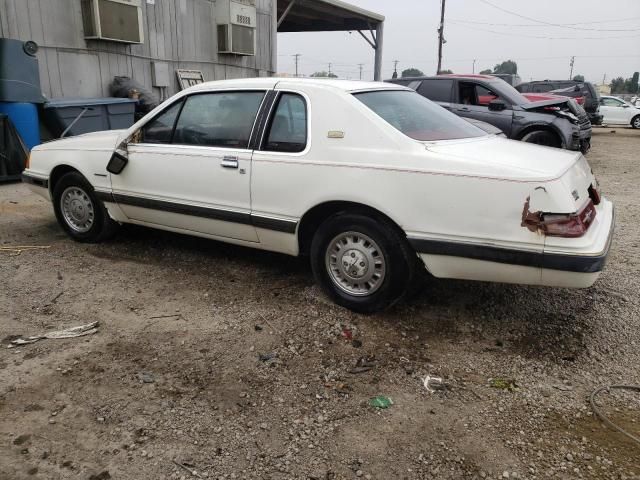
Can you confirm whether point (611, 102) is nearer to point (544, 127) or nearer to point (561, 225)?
point (544, 127)

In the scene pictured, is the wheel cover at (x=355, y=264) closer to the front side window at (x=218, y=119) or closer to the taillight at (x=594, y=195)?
the front side window at (x=218, y=119)

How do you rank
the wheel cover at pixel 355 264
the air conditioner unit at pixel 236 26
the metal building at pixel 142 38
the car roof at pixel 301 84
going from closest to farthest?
1. the wheel cover at pixel 355 264
2. the car roof at pixel 301 84
3. the metal building at pixel 142 38
4. the air conditioner unit at pixel 236 26

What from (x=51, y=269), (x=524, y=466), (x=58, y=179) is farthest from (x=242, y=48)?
(x=524, y=466)

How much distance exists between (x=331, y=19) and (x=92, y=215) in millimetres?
16723

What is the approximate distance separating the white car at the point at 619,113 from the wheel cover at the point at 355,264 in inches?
864

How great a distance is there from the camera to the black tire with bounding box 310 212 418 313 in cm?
342

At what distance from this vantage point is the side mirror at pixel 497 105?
9.34 meters

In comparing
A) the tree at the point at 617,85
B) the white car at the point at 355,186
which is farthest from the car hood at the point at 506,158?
A: the tree at the point at 617,85

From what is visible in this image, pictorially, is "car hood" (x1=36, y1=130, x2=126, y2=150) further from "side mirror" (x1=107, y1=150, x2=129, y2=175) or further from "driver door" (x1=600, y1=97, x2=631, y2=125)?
"driver door" (x1=600, y1=97, x2=631, y2=125)

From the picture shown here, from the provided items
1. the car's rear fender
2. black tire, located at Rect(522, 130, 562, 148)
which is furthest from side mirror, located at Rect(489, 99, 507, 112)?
black tire, located at Rect(522, 130, 562, 148)

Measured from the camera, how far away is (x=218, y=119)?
13.6 ft

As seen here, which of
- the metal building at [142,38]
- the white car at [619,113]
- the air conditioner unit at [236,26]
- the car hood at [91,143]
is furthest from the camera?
the white car at [619,113]

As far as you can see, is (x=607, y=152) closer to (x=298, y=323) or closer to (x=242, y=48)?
(x=242, y=48)

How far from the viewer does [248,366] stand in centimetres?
307
